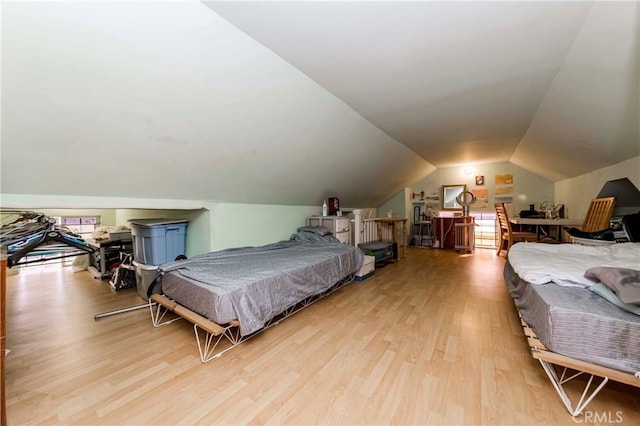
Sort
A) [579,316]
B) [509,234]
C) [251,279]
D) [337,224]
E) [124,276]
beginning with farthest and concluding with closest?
[509,234] < [337,224] < [124,276] < [251,279] < [579,316]

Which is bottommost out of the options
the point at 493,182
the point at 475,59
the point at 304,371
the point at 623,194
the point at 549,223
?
the point at 304,371

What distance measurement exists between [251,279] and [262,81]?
5.20 ft

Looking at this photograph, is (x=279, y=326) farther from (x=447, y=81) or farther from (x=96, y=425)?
(x=447, y=81)

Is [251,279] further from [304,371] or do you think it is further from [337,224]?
[337,224]

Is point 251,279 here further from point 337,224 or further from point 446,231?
point 446,231

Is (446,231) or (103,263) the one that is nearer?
(103,263)

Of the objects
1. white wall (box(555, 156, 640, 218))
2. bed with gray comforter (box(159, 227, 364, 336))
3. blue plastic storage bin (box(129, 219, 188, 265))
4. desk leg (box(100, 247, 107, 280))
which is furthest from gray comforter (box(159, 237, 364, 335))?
white wall (box(555, 156, 640, 218))

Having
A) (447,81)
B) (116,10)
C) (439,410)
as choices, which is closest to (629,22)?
(447,81)

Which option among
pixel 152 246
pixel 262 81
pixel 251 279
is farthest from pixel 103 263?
pixel 262 81

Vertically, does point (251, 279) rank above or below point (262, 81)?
below

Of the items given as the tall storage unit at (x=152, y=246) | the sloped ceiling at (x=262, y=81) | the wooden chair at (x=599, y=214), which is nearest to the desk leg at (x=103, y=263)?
the tall storage unit at (x=152, y=246)

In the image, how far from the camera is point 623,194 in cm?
326

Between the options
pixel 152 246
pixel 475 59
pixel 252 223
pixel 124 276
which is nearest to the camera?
pixel 475 59

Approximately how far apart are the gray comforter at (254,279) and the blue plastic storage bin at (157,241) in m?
0.53
